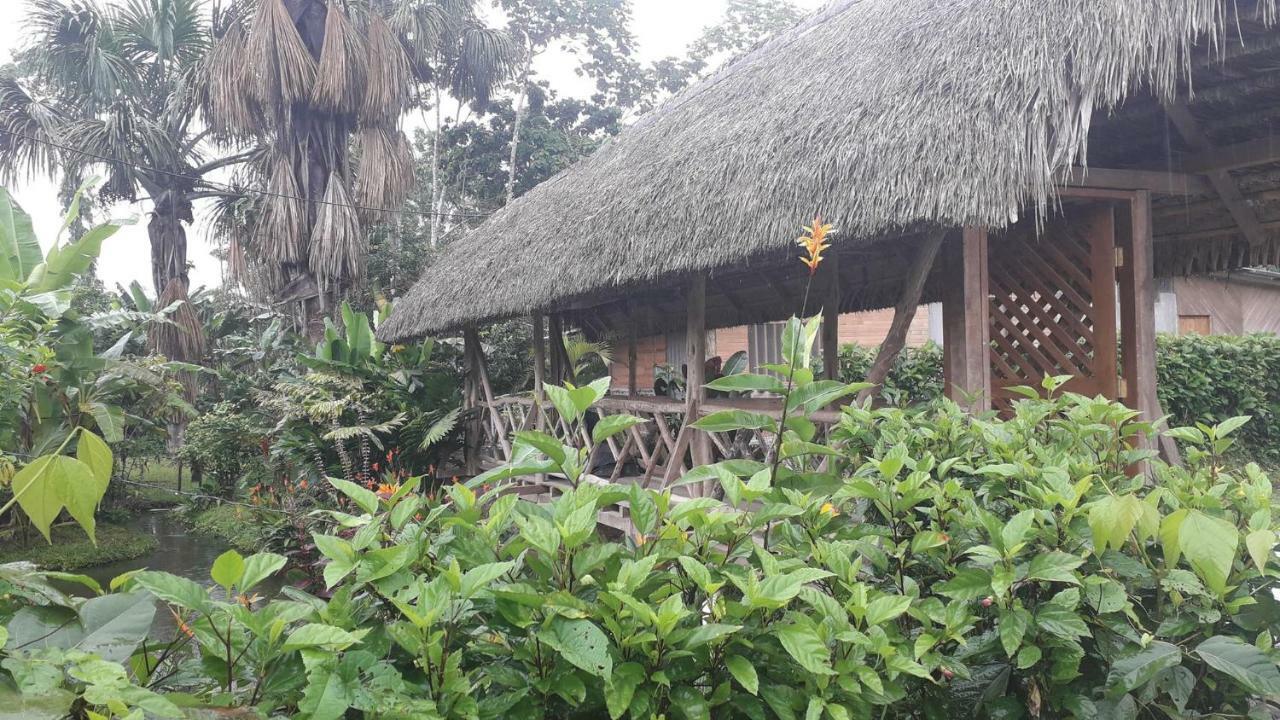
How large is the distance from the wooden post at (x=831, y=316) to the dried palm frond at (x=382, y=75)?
777 cm

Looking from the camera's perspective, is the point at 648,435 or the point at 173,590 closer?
the point at 173,590

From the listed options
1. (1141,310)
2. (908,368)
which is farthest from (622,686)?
(908,368)

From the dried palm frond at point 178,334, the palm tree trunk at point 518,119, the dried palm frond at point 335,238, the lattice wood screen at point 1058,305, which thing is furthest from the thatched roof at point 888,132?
the palm tree trunk at point 518,119

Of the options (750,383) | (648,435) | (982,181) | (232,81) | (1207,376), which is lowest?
A: (648,435)

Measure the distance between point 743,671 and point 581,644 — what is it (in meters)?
0.21

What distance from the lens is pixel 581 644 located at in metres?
0.95

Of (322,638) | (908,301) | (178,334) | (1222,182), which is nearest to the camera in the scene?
(322,638)

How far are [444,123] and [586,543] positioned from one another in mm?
17588

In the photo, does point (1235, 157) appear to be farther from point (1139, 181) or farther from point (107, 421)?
point (107, 421)

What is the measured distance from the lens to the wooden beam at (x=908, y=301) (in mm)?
3885

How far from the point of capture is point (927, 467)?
1512 millimetres

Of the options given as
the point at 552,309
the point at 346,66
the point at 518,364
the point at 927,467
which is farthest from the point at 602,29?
the point at 927,467

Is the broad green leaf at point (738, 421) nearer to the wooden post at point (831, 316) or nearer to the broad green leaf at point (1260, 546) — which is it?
the broad green leaf at point (1260, 546)

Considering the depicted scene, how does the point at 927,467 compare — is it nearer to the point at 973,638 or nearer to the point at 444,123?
the point at 973,638
